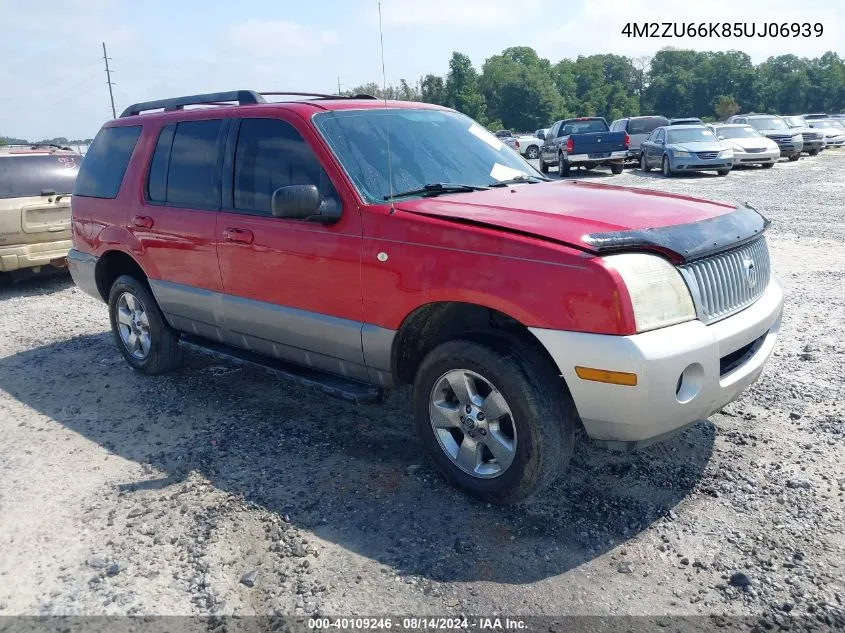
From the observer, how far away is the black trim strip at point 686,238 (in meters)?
3.15

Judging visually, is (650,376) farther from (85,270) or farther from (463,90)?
(463,90)

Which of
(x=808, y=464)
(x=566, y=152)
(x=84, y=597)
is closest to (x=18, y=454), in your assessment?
(x=84, y=597)

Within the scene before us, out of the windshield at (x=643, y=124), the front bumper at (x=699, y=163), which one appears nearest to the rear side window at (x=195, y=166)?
the front bumper at (x=699, y=163)

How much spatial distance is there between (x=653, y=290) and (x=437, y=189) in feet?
4.89

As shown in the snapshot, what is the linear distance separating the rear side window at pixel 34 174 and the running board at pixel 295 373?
16.8 feet

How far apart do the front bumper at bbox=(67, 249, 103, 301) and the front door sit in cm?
188

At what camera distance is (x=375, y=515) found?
3.58 metres

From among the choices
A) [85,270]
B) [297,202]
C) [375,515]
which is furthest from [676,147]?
[375,515]

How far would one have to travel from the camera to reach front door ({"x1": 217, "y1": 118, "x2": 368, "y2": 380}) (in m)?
4.00

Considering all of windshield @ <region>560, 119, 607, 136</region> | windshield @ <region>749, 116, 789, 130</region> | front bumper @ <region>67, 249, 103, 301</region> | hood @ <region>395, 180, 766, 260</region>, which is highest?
windshield @ <region>560, 119, 607, 136</region>

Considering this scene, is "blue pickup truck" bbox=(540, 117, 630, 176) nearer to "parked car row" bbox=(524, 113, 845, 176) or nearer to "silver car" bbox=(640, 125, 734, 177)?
"parked car row" bbox=(524, 113, 845, 176)

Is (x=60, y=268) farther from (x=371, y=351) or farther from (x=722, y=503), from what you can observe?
(x=722, y=503)

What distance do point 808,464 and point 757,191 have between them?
14.4 meters

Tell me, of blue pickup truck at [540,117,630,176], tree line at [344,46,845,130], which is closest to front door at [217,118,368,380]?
blue pickup truck at [540,117,630,176]
